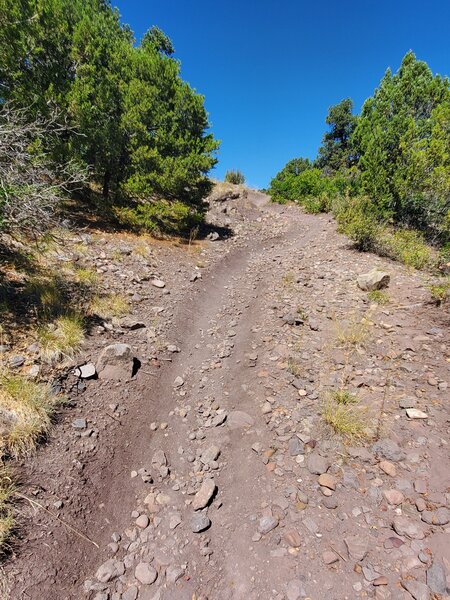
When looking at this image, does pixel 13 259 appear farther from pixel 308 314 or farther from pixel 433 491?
pixel 433 491

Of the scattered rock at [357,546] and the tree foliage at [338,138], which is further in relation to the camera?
the tree foliage at [338,138]

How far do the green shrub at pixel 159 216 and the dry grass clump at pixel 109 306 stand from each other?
20.1ft

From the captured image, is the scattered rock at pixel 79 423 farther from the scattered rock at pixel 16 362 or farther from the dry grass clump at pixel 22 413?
the scattered rock at pixel 16 362

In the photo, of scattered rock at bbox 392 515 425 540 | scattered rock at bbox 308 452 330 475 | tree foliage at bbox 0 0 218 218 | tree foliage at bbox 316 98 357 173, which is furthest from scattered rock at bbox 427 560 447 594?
tree foliage at bbox 316 98 357 173

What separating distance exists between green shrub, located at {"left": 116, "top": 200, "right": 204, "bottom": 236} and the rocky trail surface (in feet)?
22.6

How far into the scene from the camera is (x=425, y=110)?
Answer: 542 inches

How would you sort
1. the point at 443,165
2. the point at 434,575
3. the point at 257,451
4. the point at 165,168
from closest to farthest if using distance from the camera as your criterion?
1. the point at 434,575
2. the point at 257,451
3. the point at 443,165
4. the point at 165,168

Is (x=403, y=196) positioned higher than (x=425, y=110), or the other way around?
(x=425, y=110)

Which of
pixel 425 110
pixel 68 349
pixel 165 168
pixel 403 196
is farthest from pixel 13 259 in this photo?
pixel 425 110

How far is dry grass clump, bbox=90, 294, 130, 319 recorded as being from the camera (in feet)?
22.6

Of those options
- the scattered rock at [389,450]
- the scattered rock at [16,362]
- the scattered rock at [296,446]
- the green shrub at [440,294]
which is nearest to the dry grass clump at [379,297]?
the green shrub at [440,294]

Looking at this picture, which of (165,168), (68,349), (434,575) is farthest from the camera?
(165,168)

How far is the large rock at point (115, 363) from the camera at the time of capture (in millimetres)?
5383

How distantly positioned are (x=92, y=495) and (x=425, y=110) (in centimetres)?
1960
